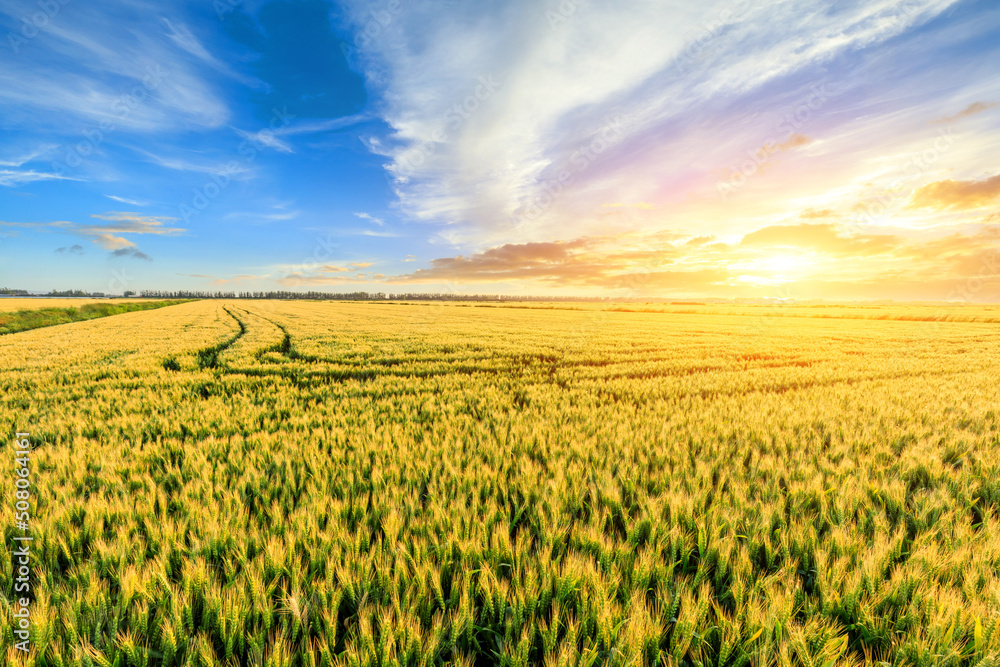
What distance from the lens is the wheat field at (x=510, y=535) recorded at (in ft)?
5.51

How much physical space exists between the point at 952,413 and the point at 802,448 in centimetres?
388

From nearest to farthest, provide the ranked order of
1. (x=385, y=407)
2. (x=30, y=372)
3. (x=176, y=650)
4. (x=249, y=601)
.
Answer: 1. (x=176, y=650)
2. (x=249, y=601)
3. (x=385, y=407)
4. (x=30, y=372)

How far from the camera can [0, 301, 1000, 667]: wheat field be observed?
1680mm

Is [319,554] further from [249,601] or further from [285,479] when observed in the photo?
[285,479]

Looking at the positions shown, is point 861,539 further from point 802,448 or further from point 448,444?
point 448,444

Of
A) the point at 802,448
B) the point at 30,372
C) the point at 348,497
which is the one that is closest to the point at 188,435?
the point at 348,497

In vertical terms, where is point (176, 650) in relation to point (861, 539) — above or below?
above

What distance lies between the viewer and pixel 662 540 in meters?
2.42

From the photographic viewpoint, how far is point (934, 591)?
1.87m

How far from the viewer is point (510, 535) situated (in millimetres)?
2793

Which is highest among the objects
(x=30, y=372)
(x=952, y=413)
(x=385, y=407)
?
(x=30, y=372)

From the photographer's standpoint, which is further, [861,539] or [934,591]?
[861,539]

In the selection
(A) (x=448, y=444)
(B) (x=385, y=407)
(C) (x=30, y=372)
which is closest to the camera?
(A) (x=448, y=444)

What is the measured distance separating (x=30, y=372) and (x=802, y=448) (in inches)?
610
